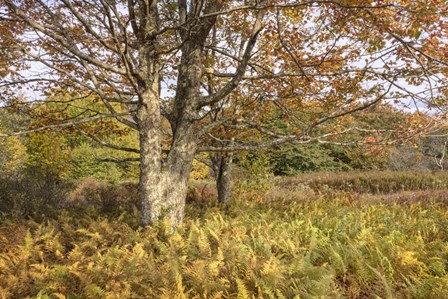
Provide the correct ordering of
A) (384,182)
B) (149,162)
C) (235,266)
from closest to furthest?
(235,266) < (149,162) < (384,182)

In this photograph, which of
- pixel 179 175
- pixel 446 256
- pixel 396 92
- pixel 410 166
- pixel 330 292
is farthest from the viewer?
pixel 410 166

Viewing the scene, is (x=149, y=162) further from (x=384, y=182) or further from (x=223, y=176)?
(x=384, y=182)

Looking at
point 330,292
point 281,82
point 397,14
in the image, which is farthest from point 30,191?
point 397,14

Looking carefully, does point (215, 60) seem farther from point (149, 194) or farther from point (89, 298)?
point (89, 298)

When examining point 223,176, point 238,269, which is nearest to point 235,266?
point 238,269

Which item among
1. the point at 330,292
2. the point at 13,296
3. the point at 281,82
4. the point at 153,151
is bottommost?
the point at 13,296

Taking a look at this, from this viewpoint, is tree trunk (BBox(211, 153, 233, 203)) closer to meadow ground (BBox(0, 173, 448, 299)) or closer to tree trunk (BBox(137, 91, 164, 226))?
meadow ground (BBox(0, 173, 448, 299))

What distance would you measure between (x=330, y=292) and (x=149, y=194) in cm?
374

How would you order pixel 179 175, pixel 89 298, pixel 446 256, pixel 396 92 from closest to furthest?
pixel 89 298 → pixel 446 256 → pixel 396 92 → pixel 179 175

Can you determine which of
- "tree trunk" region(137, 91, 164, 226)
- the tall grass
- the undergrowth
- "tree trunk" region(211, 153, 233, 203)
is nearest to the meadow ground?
the undergrowth

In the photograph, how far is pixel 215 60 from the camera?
31.8 feet

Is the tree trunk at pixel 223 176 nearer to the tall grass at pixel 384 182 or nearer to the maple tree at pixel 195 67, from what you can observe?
the maple tree at pixel 195 67

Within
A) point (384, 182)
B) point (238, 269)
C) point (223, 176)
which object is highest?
point (223, 176)

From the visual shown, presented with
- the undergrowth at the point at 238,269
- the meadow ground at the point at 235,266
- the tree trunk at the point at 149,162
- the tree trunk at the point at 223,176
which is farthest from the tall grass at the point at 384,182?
the undergrowth at the point at 238,269
